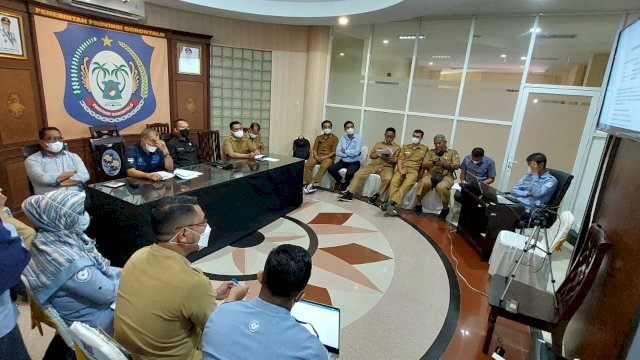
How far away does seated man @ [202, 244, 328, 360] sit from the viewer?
919mm

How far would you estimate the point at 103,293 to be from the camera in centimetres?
141

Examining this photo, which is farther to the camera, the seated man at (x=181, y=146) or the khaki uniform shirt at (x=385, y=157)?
the khaki uniform shirt at (x=385, y=157)

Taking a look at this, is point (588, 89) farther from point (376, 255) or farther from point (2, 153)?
point (2, 153)

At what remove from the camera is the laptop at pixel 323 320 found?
1.30m

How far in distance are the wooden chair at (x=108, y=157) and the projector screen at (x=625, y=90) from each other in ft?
15.4

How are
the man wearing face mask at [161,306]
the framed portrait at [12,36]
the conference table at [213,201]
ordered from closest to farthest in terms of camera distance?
the man wearing face mask at [161,306]
the conference table at [213,201]
the framed portrait at [12,36]

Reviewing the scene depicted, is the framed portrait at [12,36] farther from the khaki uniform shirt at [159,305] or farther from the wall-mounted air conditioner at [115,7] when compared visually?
the khaki uniform shirt at [159,305]

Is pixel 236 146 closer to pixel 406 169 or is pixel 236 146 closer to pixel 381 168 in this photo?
pixel 381 168

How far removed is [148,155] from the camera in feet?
10.9

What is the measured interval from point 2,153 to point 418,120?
562 cm

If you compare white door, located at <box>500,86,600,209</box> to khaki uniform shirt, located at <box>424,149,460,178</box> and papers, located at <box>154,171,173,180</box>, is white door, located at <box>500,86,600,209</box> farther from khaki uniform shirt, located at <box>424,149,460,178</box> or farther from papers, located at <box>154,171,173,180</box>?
papers, located at <box>154,171,173,180</box>

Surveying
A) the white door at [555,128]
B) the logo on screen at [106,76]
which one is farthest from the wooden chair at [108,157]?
the white door at [555,128]

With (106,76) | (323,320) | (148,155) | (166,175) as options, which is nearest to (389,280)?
(323,320)

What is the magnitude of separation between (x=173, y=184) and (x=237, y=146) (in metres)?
1.88
